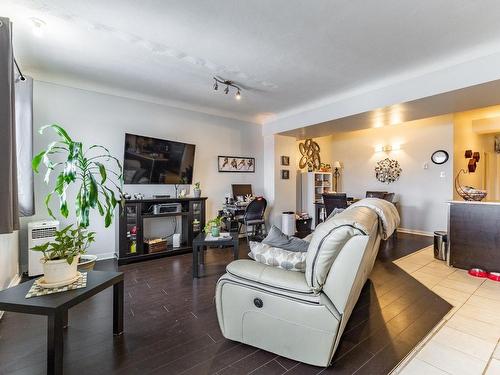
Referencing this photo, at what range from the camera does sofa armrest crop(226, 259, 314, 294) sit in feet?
4.97

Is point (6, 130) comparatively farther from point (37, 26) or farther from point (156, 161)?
point (156, 161)

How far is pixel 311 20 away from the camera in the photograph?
7.36 ft

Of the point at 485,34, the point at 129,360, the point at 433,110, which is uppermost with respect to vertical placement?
the point at 485,34

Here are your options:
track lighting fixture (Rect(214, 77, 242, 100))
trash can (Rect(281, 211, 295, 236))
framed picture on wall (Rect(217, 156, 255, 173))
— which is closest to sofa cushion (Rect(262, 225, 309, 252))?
track lighting fixture (Rect(214, 77, 242, 100))

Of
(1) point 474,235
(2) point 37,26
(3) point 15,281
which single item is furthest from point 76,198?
(1) point 474,235

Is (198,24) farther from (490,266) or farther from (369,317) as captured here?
(490,266)

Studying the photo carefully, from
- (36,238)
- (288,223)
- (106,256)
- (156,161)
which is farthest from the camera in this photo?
(288,223)

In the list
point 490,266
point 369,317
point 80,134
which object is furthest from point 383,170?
point 80,134

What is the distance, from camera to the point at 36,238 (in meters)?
A: 3.02

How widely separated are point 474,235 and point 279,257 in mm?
2997

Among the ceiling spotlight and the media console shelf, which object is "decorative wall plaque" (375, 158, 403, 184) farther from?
the ceiling spotlight

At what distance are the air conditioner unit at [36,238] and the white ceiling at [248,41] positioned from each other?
6.43ft

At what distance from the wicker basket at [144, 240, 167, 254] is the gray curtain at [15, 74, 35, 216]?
59.2 inches

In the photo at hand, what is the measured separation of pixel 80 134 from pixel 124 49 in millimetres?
1617
